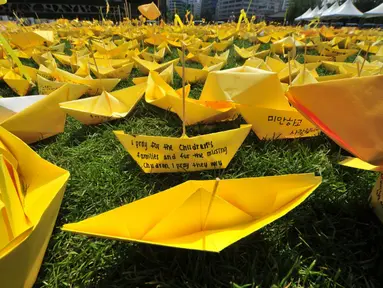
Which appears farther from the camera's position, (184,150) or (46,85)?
(46,85)

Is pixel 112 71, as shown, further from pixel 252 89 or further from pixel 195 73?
pixel 252 89

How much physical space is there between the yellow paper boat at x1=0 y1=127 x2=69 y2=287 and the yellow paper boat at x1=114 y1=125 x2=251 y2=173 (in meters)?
0.22

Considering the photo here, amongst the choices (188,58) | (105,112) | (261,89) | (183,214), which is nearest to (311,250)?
(183,214)

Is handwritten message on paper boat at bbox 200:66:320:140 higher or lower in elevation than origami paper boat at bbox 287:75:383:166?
lower

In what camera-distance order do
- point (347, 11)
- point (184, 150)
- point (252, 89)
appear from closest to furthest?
point (184, 150), point (252, 89), point (347, 11)

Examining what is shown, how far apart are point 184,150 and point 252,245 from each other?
1.02ft

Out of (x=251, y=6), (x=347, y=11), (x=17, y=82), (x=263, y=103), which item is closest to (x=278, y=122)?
(x=263, y=103)

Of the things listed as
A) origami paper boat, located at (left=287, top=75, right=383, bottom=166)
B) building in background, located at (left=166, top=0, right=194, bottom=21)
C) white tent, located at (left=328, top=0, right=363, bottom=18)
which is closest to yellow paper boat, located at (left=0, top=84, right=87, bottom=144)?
origami paper boat, located at (left=287, top=75, right=383, bottom=166)

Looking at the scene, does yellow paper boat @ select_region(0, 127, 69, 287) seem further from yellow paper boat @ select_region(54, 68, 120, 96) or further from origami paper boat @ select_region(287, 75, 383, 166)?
yellow paper boat @ select_region(54, 68, 120, 96)

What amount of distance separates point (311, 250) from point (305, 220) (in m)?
0.08

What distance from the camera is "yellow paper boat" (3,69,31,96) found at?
1.61 meters

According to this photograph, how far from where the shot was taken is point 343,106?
580 mm

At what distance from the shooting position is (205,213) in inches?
22.0

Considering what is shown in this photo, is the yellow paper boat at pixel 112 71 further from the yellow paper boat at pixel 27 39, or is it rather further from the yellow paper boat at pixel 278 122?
the yellow paper boat at pixel 27 39
